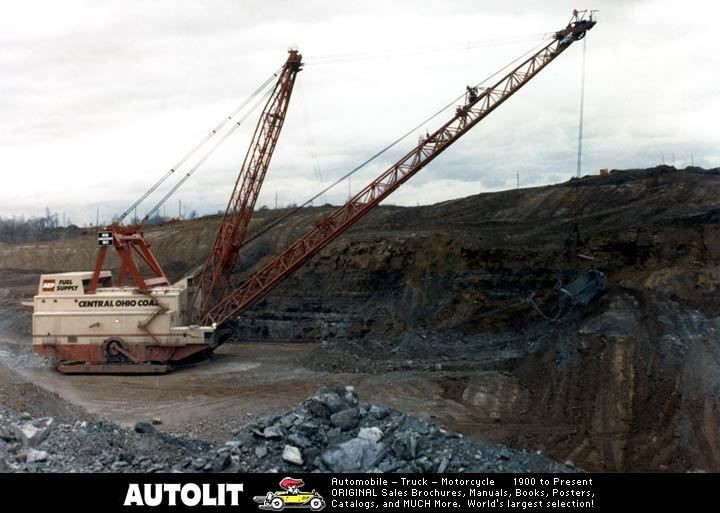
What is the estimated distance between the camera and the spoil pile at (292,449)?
910cm

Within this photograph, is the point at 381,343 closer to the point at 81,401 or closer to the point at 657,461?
the point at 81,401

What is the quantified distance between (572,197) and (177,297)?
1914 cm

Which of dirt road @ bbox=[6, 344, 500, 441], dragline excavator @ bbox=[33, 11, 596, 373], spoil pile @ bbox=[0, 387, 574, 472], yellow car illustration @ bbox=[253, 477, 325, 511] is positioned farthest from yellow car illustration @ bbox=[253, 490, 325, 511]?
dragline excavator @ bbox=[33, 11, 596, 373]

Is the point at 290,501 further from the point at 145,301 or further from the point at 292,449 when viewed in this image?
the point at 145,301

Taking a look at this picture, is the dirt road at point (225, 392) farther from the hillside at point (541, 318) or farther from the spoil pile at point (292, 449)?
the spoil pile at point (292, 449)

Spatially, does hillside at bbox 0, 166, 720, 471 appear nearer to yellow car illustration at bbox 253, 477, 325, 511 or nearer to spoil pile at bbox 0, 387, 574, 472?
spoil pile at bbox 0, 387, 574, 472

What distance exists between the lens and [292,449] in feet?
30.9

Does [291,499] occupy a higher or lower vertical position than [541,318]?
lower

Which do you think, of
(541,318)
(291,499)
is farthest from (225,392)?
(541,318)

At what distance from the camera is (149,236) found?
39.8 m

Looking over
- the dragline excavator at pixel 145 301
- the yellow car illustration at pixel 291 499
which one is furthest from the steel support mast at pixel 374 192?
the yellow car illustration at pixel 291 499

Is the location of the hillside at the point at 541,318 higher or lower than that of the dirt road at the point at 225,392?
higher

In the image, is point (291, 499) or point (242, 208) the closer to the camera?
point (291, 499)

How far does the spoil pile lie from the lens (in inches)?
358
